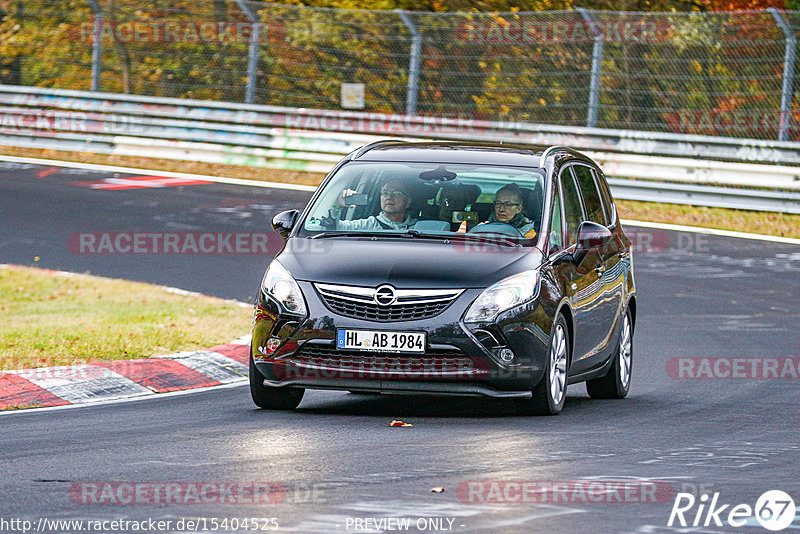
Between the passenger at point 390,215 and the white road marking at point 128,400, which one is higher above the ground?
the passenger at point 390,215

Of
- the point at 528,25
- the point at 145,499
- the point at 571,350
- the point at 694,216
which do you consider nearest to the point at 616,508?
the point at 145,499

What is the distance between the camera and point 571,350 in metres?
10.1

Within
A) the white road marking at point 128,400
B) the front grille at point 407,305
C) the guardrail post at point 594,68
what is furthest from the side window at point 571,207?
the guardrail post at point 594,68

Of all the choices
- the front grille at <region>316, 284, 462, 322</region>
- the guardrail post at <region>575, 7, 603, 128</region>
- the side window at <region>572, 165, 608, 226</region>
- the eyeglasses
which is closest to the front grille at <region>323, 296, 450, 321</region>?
the front grille at <region>316, 284, 462, 322</region>

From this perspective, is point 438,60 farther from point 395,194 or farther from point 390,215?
point 390,215

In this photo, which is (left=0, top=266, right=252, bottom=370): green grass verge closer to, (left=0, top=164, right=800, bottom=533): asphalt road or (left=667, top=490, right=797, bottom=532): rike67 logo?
(left=0, top=164, right=800, bottom=533): asphalt road

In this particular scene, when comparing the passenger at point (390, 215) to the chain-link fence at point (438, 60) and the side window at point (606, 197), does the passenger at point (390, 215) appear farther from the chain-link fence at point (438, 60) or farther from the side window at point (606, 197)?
the chain-link fence at point (438, 60)

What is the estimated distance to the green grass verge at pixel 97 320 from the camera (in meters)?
11.7

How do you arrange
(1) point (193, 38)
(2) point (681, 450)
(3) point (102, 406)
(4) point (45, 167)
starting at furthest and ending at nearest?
(1) point (193, 38)
(4) point (45, 167)
(3) point (102, 406)
(2) point (681, 450)

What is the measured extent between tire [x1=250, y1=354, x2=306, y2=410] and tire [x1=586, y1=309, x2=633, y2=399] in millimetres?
2305

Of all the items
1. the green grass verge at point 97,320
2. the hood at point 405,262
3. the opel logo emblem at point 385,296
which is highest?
the hood at point 405,262

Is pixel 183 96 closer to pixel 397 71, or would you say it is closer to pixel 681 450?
pixel 397 71

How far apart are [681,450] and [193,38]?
21.2 meters

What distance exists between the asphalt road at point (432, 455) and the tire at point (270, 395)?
0.35 feet
